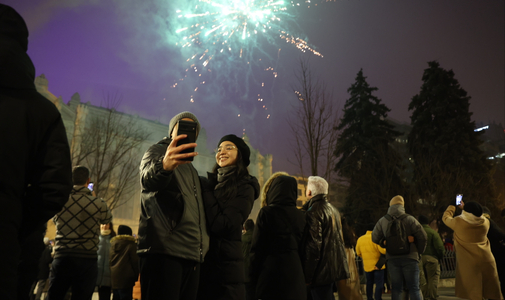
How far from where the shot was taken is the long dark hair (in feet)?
11.1

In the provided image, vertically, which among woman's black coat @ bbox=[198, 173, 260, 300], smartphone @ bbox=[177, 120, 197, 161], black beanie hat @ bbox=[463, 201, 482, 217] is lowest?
woman's black coat @ bbox=[198, 173, 260, 300]

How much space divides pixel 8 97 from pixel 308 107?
1257 centimetres

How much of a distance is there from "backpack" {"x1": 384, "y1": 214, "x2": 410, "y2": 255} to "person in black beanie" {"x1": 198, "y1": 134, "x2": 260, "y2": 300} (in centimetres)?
426

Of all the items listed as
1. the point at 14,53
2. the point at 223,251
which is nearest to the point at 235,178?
the point at 223,251

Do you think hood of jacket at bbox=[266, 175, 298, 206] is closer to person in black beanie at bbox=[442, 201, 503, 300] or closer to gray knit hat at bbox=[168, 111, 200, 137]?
gray knit hat at bbox=[168, 111, 200, 137]

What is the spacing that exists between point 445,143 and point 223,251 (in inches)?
1324

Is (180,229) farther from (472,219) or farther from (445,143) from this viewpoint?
(445,143)

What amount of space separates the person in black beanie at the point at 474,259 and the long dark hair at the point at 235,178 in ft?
18.0

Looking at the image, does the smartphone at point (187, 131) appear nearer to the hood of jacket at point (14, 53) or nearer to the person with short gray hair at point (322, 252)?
the hood of jacket at point (14, 53)

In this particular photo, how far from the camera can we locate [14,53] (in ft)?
5.73

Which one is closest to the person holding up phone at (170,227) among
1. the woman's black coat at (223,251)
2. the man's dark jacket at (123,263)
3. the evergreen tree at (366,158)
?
the woman's black coat at (223,251)

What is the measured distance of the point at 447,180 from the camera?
2447cm

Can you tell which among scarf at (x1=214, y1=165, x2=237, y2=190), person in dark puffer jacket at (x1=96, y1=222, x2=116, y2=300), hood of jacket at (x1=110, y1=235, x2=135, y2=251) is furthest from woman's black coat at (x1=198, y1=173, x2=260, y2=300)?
person in dark puffer jacket at (x1=96, y1=222, x2=116, y2=300)

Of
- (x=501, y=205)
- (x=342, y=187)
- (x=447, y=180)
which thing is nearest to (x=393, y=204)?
(x=447, y=180)
